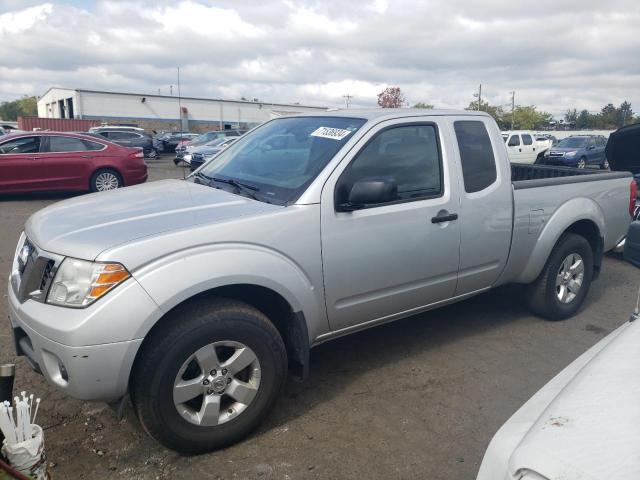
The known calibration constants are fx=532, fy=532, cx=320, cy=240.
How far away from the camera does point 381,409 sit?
3340mm

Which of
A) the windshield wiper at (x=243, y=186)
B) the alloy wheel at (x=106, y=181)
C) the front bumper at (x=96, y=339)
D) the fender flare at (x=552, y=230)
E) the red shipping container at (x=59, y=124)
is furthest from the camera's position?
the red shipping container at (x=59, y=124)

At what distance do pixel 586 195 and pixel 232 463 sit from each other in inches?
149

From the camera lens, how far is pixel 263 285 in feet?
9.39

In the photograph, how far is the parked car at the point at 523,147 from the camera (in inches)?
853

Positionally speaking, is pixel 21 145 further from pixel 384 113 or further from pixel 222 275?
pixel 222 275

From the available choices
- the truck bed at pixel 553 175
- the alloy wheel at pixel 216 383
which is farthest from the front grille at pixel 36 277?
the truck bed at pixel 553 175

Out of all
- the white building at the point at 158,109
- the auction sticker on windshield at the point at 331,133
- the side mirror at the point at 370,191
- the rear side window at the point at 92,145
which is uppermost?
the white building at the point at 158,109

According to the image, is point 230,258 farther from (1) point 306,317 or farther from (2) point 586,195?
(2) point 586,195

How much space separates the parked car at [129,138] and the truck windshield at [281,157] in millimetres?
22147

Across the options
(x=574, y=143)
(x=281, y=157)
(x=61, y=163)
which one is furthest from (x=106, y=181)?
(x=574, y=143)

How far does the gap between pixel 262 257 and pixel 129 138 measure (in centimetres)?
2502

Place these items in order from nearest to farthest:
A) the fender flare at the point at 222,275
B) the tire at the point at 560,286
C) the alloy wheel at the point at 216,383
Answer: the fender flare at the point at 222,275
the alloy wheel at the point at 216,383
the tire at the point at 560,286

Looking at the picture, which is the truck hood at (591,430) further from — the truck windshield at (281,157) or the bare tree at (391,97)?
the bare tree at (391,97)

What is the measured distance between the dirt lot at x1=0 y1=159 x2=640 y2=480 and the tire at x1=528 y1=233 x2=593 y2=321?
0.46 ft
